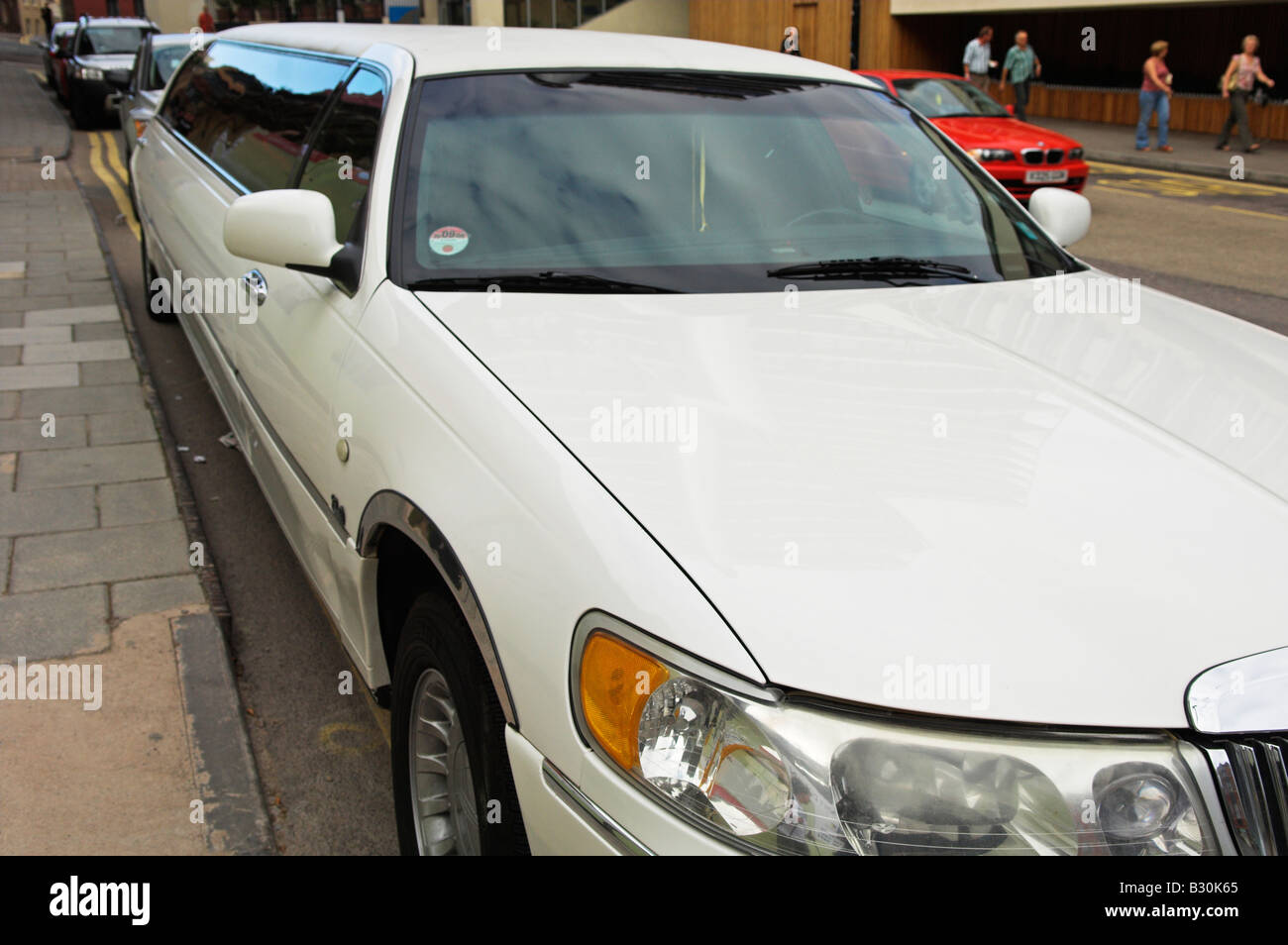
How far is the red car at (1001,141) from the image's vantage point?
13289 millimetres

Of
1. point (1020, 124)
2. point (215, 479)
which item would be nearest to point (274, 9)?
point (1020, 124)

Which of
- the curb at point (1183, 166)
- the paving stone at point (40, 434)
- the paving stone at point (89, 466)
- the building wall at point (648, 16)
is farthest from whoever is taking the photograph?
the building wall at point (648, 16)

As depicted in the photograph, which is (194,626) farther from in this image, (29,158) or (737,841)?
(29,158)

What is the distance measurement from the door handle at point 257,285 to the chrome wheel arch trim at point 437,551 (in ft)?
4.38

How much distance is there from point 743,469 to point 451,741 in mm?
812

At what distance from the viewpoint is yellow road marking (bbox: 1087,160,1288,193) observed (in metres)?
16.3

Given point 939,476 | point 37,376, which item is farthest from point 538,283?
point 37,376

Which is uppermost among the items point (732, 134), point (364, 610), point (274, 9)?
point (274, 9)

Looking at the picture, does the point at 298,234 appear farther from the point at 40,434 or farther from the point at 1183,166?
the point at 1183,166

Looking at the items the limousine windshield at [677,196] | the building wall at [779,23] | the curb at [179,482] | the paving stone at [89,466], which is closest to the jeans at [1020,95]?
the building wall at [779,23]

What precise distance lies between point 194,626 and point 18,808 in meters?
0.98

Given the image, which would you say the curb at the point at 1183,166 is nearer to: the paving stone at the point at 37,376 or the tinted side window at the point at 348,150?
the paving stone at the point at 37,376

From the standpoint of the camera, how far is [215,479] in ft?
17.7


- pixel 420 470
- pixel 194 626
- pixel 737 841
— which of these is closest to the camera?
pixel 737 841
